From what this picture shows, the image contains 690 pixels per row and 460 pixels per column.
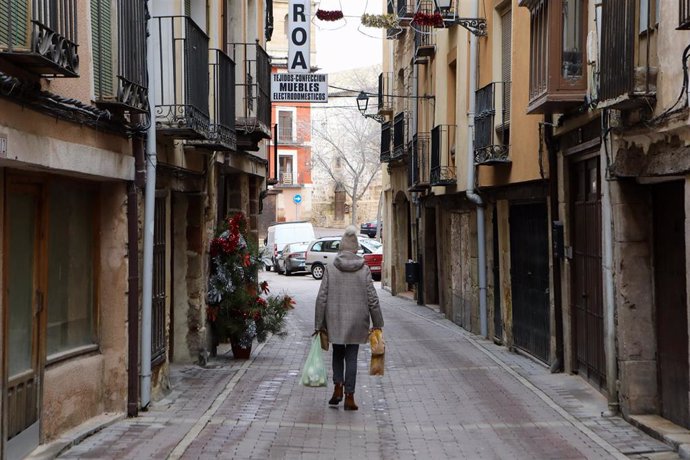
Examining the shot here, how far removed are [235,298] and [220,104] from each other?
9.11ft

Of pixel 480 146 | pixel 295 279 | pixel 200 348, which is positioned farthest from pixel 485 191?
pixel 295 279

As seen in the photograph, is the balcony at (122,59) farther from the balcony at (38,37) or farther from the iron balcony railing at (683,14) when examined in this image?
the iron balcony railing at (683,14)

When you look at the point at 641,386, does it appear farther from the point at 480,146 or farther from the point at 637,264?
the point at 480,146

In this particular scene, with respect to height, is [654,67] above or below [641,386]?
above

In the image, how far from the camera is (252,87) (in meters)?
14.6

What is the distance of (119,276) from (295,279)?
89.6 feet

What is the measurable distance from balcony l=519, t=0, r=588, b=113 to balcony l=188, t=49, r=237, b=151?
3.74 metres

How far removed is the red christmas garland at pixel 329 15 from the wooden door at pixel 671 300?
8020mm

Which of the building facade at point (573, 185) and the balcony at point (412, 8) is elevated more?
the balcony at point (412, 8)

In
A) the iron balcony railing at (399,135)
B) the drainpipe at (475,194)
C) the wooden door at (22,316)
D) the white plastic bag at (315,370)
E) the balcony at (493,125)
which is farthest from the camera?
the iron balcony railing at (399,135)

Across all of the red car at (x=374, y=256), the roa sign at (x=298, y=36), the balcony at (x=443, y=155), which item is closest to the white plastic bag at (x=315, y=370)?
the roa sign at (x=298, y=36)

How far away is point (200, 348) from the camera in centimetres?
1275

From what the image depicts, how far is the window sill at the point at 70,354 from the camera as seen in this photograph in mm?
8062

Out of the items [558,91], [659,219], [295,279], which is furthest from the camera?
[295,279]
